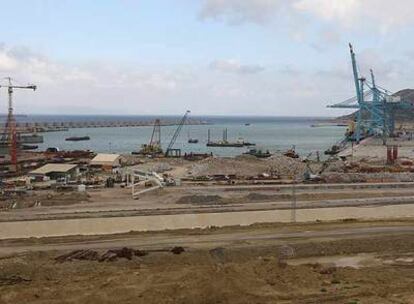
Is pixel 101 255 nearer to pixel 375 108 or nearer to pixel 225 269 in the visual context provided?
pixel 225 269

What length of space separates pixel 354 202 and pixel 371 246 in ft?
42.0

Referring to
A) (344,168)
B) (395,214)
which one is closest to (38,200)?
(395,214)

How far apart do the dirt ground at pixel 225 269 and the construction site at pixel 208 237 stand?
0.04 meters

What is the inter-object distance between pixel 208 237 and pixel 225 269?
23.4 ft

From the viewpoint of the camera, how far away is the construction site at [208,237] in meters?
17.8

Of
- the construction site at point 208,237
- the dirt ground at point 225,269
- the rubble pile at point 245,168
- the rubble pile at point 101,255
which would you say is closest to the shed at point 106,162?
the construction site at point 208,237

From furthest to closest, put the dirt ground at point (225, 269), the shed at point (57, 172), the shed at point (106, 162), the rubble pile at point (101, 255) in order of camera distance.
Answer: the shed at point (106, 162)
the shed at point (57, 172)
the rubble pile at point (101, 255)
the dirt ground at point (225, 269)

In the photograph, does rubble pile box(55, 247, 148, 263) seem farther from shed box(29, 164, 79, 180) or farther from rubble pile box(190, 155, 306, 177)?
rubble pile box(190, 155, 306, 177)

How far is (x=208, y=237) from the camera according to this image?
26391mm

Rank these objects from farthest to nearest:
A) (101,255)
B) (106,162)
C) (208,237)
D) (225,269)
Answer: (106,162) → (208,237) → (101,255) → (225,269)

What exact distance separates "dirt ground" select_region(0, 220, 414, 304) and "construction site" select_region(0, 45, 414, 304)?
0.04 meters

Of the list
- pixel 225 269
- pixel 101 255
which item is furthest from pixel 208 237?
pixel 225 269

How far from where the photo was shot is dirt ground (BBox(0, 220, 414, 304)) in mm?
17125

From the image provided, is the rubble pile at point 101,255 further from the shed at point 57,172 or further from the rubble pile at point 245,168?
the rubble pile at point 245,168
